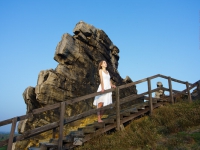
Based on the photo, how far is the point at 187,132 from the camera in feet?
19.4

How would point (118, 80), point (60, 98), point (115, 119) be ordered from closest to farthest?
1. point (115, 119)
2. point (60, 98)
3. point (118, 80)

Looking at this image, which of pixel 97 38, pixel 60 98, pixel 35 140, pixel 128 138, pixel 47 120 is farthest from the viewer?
pixel 97 38

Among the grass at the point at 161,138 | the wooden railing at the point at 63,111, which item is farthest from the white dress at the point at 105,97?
the grass at the point at 161,138

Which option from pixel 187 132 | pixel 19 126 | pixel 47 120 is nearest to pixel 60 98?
pixel 47 120

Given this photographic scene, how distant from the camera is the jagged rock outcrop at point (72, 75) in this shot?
12141 millimetres

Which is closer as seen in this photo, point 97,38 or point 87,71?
point 87,71

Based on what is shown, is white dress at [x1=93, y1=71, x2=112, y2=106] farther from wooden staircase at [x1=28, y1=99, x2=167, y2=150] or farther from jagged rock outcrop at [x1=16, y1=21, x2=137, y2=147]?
jagged rock outcrop at [x1=16, y1=21, x2=137, y2=147]

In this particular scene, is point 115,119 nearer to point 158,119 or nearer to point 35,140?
point 158,119

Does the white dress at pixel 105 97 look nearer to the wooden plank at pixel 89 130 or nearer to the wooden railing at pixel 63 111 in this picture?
the wooden railing at pixel 63 111

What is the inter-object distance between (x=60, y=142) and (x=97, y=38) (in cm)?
1441

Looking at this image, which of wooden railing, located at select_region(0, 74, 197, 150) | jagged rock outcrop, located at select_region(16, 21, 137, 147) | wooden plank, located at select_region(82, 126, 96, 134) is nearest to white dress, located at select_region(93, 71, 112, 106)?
wooden railing, located at select_region(0, 74, 197, 150)

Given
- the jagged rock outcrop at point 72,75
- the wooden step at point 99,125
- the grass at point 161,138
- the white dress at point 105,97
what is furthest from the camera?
the jagged rock outcrop at point 72,75

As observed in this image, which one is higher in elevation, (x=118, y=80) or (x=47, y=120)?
(x=118, y=80)

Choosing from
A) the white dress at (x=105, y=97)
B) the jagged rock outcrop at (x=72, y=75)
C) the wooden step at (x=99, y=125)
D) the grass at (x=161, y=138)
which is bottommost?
the grass at (x=161, y=138)
